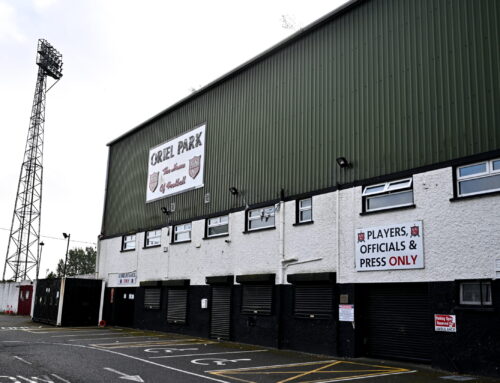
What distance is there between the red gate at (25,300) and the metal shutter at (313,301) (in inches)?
1265

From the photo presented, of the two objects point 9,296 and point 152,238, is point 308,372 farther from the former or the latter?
point 9,296

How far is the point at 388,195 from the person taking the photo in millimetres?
15125

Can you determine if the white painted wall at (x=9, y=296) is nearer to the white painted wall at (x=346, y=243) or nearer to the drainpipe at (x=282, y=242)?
the white painted wall at (x=346, y=243)

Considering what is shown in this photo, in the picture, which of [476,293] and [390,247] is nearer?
[476,293]

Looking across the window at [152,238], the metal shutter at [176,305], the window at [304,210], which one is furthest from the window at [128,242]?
the window at [304,210]

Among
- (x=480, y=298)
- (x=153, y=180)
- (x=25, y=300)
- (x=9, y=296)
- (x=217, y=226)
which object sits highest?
(x=153, y=180)

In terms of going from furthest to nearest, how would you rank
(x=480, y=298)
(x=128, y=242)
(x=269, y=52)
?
(x=128, y=242)
(x=269, y=52)
(x=480, y=298)

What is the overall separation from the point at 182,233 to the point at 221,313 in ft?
17.0

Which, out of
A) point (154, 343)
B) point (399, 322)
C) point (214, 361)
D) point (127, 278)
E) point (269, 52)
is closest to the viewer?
point (214, 361)

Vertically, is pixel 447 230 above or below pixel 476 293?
above

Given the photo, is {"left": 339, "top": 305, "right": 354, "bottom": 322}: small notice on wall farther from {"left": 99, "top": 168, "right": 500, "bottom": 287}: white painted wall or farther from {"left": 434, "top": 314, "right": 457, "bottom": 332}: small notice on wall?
{"left": 434, "top": 314, "right": 457, "bottom": 332}: small notice on wall

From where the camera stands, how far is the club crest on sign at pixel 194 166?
23.7m

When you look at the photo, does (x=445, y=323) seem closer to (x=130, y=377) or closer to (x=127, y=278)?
(x=130, y=377)

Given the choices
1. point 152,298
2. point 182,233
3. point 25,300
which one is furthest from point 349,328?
point 25,300
